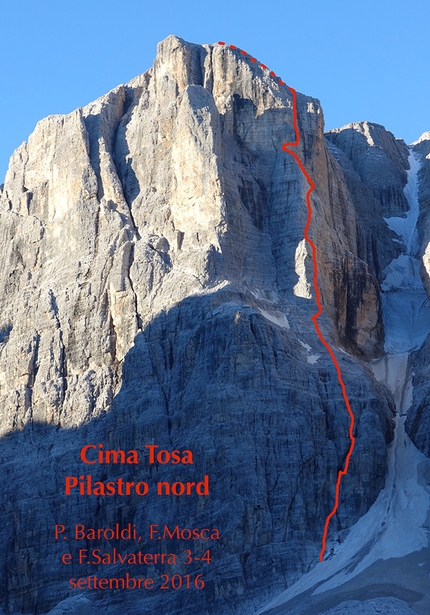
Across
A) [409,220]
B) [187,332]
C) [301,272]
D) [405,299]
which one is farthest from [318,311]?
[409,220]

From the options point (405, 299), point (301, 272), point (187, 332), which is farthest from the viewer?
point (405, 299)

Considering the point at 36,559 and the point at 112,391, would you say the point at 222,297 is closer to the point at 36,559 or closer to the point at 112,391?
the point at 112,391

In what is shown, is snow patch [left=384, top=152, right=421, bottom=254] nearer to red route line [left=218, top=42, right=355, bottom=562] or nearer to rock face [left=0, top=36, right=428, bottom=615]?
rock face [left=0, top=36, right=428, bottom=615]

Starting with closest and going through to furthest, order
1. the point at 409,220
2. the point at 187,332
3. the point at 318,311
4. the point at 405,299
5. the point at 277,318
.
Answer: the point at 187,332
the point at 277,318
the point at 318,311
the point at 405,299
the point at 409,220

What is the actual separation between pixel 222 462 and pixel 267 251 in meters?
18.9

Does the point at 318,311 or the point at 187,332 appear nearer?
the point at 187,332

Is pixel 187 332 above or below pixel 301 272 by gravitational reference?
below

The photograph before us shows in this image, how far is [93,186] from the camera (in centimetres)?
10181

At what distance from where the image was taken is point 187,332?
92.3 metres

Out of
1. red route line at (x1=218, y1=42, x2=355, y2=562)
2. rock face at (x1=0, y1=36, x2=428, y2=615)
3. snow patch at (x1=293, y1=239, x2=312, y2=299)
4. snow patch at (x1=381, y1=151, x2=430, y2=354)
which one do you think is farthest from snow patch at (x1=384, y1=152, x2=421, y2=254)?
snow patch at (x1=293, y1=239, x2=312, y2=299)

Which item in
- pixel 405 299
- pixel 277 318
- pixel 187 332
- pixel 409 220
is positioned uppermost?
pixel 409 220

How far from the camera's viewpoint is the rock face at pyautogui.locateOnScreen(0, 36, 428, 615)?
8662 cm

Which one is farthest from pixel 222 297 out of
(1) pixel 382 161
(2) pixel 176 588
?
(1) pixel 382 161

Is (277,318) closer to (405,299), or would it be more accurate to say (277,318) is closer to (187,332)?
(187,332)
